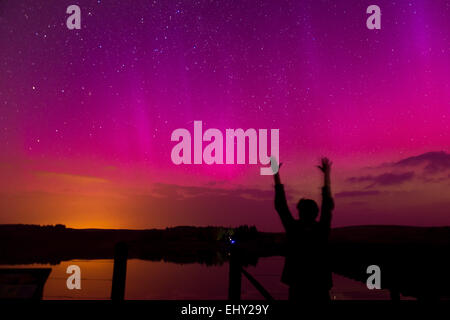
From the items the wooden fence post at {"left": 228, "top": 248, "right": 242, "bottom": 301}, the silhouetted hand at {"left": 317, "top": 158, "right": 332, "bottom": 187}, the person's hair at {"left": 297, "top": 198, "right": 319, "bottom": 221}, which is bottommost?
the wooden fence post at {"left": 228, "top": 248, "right": 242, "bottom": 301}

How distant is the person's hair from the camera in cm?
320

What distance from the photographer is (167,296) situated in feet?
116

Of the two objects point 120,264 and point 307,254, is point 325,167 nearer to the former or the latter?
point 307,254

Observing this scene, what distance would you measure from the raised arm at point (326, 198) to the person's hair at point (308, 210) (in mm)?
102

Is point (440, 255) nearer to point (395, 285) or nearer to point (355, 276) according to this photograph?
point (395, 285)

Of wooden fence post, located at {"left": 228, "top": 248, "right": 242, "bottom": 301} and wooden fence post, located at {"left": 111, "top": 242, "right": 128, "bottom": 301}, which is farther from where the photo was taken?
wooden fence post, located at {"left": 111, "top": 242, "right": 128, "bottom": 301}

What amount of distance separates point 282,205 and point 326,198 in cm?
40

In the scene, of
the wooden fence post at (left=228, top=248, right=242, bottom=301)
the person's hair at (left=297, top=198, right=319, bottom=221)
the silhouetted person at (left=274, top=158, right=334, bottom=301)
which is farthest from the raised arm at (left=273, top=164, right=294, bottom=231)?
the wooden fence post at (left=228, top=248, right=242, bottom=301)

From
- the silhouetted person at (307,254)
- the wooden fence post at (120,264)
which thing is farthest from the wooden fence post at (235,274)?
the wooden fence post at (120,264)

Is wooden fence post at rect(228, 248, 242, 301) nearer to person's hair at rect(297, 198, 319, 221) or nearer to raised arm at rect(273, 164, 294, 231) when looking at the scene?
raised arm at rect(273, 164, 294, 231)
